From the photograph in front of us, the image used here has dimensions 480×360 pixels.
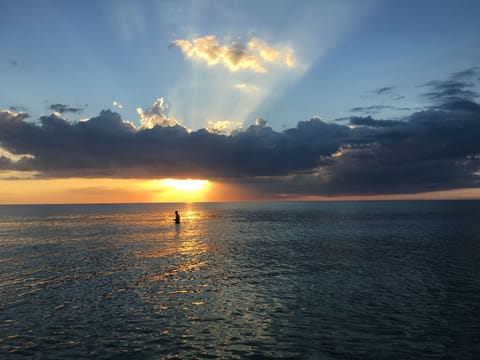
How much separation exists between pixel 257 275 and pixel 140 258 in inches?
893

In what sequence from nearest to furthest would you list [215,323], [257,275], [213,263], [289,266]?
[215,323], [257,275], [289,266], [213,263]

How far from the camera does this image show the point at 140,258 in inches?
2080

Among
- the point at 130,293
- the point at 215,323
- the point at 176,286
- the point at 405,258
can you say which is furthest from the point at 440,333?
the point at 405,258

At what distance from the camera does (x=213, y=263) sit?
4791cm

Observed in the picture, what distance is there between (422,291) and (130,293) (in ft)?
93.3

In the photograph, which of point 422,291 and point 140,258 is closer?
point 422,291

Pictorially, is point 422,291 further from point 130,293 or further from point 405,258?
point 130,293

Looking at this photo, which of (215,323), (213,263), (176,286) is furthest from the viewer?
(213,263)

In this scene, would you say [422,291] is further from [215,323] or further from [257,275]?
[215,323]

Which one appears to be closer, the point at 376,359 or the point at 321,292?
the point at 376,359

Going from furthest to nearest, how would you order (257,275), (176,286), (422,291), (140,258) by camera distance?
(140,258), (257,275), (176,286), (422,291)

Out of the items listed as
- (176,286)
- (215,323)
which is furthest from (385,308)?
(176,286)

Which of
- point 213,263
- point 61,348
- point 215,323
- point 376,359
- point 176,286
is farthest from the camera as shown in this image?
point 213,263

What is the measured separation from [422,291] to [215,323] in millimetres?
20847
